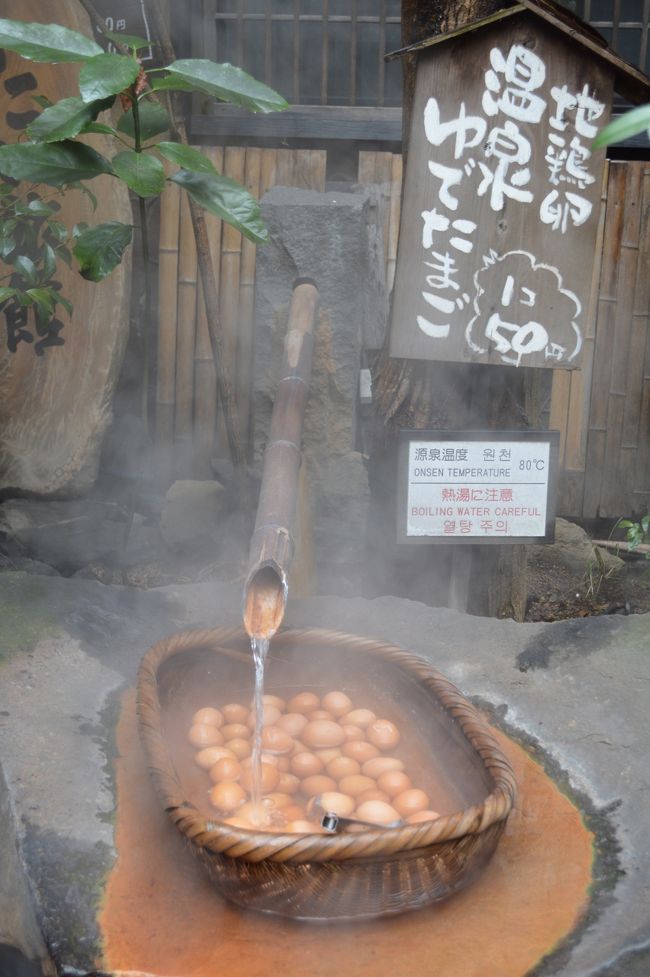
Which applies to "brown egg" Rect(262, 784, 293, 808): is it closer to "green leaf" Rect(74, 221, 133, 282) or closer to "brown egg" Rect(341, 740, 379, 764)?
"brown egg" Rect(341, 740, 379, 764)

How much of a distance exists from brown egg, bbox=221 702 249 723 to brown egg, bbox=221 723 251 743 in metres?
0.04

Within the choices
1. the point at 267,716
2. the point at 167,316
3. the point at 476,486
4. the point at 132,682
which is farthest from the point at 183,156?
the point at 167,316

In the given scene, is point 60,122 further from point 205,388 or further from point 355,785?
point 205,388

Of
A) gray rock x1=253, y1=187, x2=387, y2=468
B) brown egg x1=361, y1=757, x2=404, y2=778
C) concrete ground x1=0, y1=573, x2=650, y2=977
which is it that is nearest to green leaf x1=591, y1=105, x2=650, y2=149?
concrete ground x1=0, y1=573, x2=650, y2=977

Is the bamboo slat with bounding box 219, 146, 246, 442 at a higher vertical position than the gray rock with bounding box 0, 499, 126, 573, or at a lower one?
higher

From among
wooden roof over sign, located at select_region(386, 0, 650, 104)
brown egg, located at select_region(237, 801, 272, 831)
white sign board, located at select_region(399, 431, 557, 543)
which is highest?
wooden roof over sign, located at select_region(386, 0, 650, 104)

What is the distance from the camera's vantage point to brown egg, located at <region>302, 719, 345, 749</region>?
9.13 ft

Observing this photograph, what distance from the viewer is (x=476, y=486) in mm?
3607

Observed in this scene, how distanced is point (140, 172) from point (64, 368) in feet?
6.40

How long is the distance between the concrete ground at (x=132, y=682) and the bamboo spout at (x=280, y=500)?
0.62 meters

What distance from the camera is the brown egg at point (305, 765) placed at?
2697 mm

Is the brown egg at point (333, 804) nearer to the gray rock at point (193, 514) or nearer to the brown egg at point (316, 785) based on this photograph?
the brown egg at point (316, 785)

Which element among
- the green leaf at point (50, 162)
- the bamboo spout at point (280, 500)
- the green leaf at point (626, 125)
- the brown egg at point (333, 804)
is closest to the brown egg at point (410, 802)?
the brown egg at point (333, 804)

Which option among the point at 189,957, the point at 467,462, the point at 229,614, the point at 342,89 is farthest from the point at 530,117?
the point at 189,957
